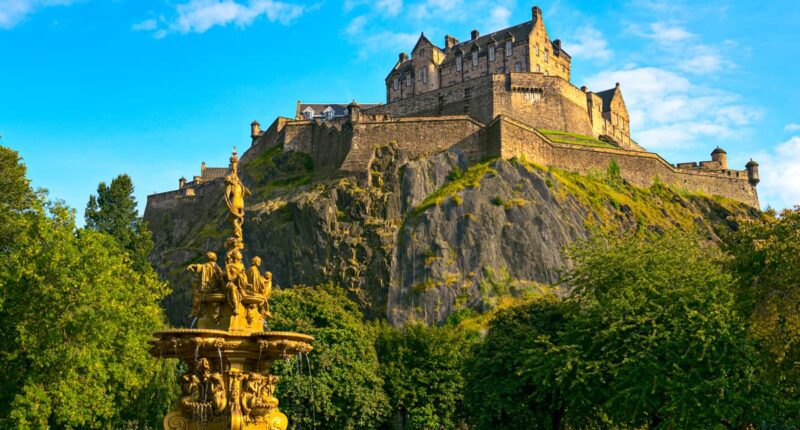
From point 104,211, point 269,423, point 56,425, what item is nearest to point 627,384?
point 269,423

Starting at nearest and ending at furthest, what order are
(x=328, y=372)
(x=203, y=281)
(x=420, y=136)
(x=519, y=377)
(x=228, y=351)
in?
(x=228, y=351)
(x=203, y=281)
(x=519, y=377)
(x=328, y=372)
(x=420, y=136)

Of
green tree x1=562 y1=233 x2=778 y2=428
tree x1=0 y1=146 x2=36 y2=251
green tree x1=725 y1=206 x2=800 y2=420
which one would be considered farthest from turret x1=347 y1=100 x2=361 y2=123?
green tree x1=725 y1=206 x2=800 y2=420

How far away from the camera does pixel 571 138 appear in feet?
275

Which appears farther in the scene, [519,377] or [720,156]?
[720,156]

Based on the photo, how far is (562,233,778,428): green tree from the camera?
89.2 feet

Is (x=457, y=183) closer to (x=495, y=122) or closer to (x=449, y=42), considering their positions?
(x=495, y=122)

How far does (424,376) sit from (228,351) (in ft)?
118

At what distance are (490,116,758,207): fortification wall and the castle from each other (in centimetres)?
11

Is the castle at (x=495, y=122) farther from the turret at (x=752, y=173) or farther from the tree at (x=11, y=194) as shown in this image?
the tree at (x=11, y=194)

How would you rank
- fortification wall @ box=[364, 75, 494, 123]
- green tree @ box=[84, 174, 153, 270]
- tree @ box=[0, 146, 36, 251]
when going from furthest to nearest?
fortification wall @ box=[364, 75, 494, 123] < green tree @ box=[84, 174, 153, 270] < tree @ box=[0, 146, 36, 251]

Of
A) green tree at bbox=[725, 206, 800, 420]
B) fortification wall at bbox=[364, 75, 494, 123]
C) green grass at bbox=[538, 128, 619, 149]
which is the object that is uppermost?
fortification wall at bbox=[364, 75, 494, 123]

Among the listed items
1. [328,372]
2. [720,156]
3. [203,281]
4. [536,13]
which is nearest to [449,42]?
[536,13]

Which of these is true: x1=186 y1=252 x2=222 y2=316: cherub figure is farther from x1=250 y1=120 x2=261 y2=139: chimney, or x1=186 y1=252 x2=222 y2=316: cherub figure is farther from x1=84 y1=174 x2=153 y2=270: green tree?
x1=250 y1=120 x2=261 y2=139: chimney

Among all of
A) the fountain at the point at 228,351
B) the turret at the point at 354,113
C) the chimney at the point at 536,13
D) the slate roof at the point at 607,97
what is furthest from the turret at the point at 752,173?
the fountain at the point at 228,351
